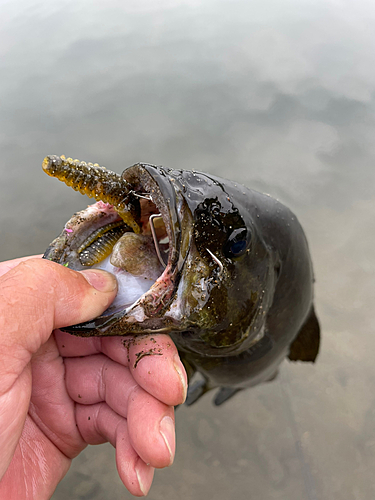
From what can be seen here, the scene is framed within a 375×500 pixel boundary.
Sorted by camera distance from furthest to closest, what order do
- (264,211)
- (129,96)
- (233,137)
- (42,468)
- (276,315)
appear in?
1. (129,96)
2. (233,137)
3. (276,315)
4. (264,211)
5. (42,468)

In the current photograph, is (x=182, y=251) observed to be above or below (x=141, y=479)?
above

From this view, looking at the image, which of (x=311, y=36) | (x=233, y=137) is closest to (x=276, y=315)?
(x=233, y=137)

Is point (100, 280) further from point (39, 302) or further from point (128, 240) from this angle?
point (39, 302)

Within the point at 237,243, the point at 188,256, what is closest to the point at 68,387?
the point at 188,256

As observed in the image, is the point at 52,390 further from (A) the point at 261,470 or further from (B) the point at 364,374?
(B) the point at 364,374

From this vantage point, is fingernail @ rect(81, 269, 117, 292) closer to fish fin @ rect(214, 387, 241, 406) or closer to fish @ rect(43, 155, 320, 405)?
fish @ rect(43, 155, 320, 405)

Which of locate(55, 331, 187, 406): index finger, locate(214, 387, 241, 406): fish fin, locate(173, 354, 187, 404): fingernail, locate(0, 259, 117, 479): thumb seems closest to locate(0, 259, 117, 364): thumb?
locate(0, 259, 117, 479): thumb
